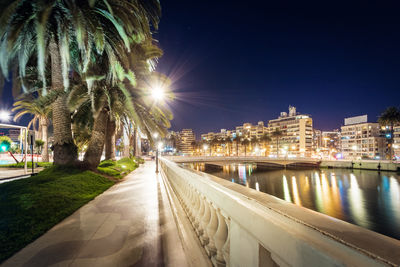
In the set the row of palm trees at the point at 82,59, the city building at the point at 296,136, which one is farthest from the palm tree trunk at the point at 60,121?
the city building at the point at 296,136

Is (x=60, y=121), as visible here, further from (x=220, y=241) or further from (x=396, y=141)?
(x=396, y=141)

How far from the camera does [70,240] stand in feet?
12.4

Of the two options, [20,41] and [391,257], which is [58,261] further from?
[20,41]

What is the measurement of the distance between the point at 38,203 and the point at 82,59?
7288 millimetres

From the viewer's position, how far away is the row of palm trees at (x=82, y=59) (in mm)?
6664

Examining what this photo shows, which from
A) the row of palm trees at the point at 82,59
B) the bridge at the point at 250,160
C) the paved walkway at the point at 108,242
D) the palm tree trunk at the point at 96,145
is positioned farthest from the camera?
the bridge at the point at 250,160

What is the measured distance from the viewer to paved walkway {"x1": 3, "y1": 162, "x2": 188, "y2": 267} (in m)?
3.13

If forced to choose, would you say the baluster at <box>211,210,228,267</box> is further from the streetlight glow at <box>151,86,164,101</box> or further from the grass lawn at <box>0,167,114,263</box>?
the streetlight glow at <box>151,86,164,101</box>

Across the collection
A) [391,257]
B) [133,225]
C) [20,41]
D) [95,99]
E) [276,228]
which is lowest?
[133,225]

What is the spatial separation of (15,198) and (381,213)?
27.9 metres

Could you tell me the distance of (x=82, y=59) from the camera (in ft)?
31.0

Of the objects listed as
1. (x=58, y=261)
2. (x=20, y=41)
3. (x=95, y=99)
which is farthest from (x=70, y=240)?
(x=20, y=41)

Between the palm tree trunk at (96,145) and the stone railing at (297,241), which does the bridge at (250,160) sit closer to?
the palm tree trunk at (96,145)

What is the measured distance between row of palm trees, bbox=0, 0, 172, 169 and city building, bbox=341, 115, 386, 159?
110813 millimetres
